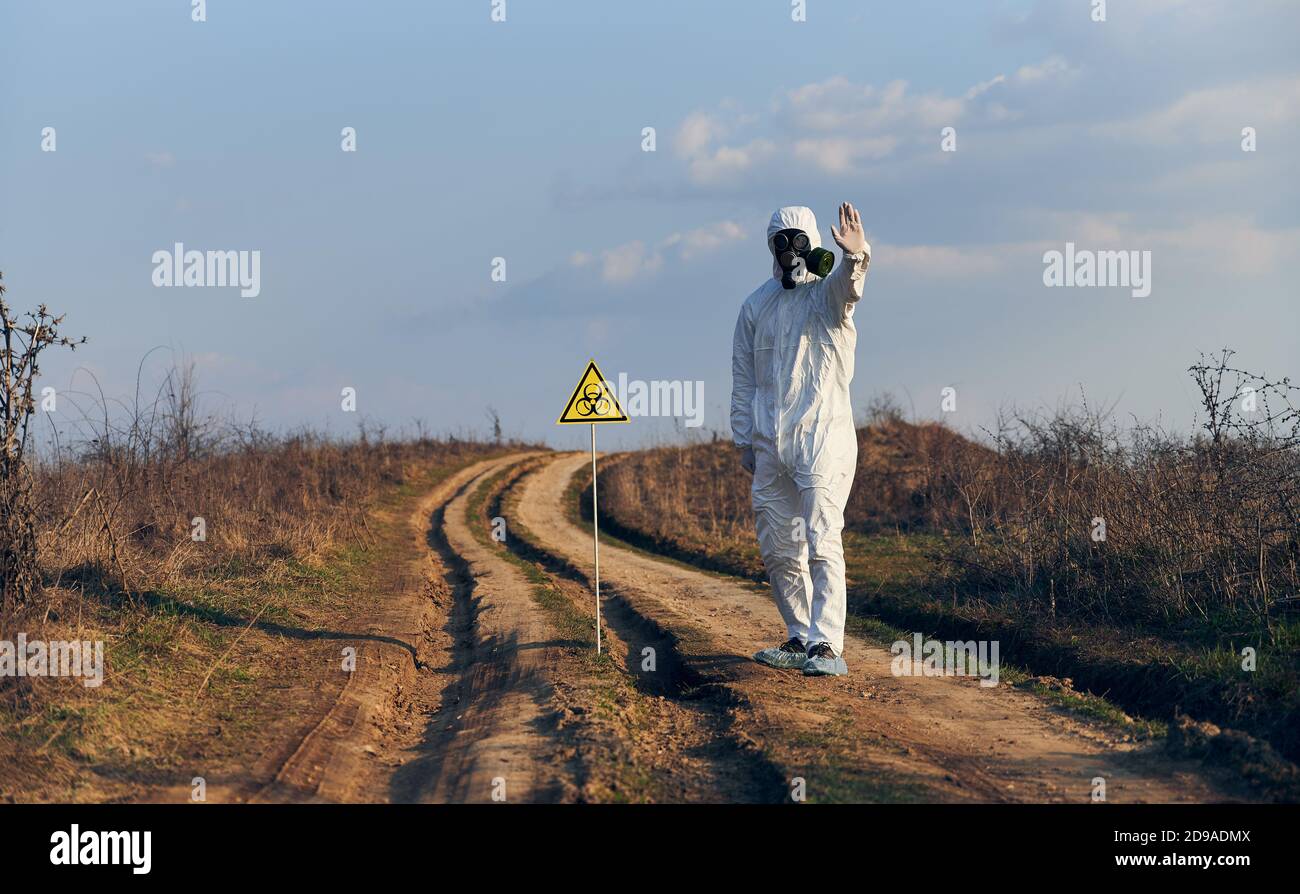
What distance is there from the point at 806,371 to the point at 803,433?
51cm

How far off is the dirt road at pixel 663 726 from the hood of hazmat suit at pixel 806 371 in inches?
70.6

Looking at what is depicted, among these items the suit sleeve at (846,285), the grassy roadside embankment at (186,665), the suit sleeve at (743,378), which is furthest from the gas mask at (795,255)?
the grassy roadside embankment at (186,665)

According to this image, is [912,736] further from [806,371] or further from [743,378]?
[743,378]

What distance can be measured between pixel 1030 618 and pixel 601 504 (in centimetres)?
1941

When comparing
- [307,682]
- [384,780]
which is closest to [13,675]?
[307,682]

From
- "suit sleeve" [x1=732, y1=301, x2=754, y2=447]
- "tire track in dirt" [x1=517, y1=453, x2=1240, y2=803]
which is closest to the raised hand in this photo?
"suit sleeve" [x1=732, y1=301, x2=754, y2=447]

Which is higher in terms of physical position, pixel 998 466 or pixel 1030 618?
pixel 998 466

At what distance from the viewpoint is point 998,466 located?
52.2ft

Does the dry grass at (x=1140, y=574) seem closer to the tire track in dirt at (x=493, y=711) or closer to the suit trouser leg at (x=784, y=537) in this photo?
the suit trouser leg at (x=784, y=537)

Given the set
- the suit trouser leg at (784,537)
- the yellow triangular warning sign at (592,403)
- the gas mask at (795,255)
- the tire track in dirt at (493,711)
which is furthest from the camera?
the yellow triangular warning sign at (592,403)

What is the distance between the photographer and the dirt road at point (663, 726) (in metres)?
6.15

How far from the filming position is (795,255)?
9.17 meters

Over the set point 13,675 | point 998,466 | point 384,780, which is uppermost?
point 998,466
